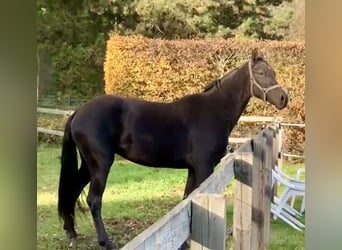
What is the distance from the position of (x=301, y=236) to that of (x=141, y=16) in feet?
3.29

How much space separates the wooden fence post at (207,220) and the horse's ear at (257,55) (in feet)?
2.76

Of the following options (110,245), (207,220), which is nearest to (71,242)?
(110,245)

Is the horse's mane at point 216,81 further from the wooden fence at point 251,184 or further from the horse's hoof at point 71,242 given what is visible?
the horse's hoof at point 71,242

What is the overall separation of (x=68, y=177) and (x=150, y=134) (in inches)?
14.0

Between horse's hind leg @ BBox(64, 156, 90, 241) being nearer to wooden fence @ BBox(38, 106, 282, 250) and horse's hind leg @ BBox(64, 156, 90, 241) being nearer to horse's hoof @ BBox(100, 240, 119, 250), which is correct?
horse's hoof @ BBox(100, 240, 119, 250)

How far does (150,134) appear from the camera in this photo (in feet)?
6.97

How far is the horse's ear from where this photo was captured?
2066 millimetres

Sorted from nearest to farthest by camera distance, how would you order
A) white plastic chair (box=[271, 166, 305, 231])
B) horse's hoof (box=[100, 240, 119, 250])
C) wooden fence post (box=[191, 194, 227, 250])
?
wooden fence post (box=[191, 194, 227, 250]) < white plastic chair (box=[271, 166, 305, 231]) < horse's hoof (box=[100, 240, 119, 250])

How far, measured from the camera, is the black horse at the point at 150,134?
209 cm

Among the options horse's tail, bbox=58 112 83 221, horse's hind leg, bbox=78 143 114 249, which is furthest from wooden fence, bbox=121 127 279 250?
horse's tail, bbox=58 112 83 221

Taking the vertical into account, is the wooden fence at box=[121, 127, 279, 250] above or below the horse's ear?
below

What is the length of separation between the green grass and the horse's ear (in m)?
0.41
